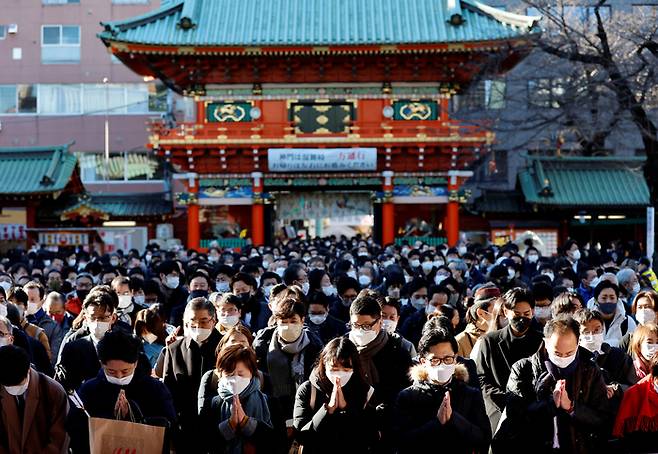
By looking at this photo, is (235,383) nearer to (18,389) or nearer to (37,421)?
(37,421)

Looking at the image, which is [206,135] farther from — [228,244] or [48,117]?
[48,117]

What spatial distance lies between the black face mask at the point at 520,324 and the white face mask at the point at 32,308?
5907 mm

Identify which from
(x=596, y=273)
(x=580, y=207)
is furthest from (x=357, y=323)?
(x=580, y=207)

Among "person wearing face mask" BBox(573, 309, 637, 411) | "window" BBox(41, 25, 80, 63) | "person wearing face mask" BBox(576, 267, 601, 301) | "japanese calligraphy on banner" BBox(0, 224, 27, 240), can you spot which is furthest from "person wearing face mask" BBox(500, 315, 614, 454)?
"window" BBox(41, 25, 80, 63)

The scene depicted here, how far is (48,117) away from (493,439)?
3650 centimetres

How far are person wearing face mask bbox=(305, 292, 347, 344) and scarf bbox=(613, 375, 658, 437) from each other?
320 cm

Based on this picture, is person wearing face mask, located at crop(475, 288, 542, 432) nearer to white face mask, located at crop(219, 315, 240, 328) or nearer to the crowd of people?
the crowd of people

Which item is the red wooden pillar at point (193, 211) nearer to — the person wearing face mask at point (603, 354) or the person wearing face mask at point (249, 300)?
the person wearing face mask at point (249, 300)

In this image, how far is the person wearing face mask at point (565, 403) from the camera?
649 cm

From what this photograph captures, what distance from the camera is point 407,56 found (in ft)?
100

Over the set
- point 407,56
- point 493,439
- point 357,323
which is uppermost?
point 407,56

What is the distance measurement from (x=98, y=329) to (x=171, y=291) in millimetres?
5460

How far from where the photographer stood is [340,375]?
253 inches

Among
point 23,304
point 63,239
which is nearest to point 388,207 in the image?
point 63,239
